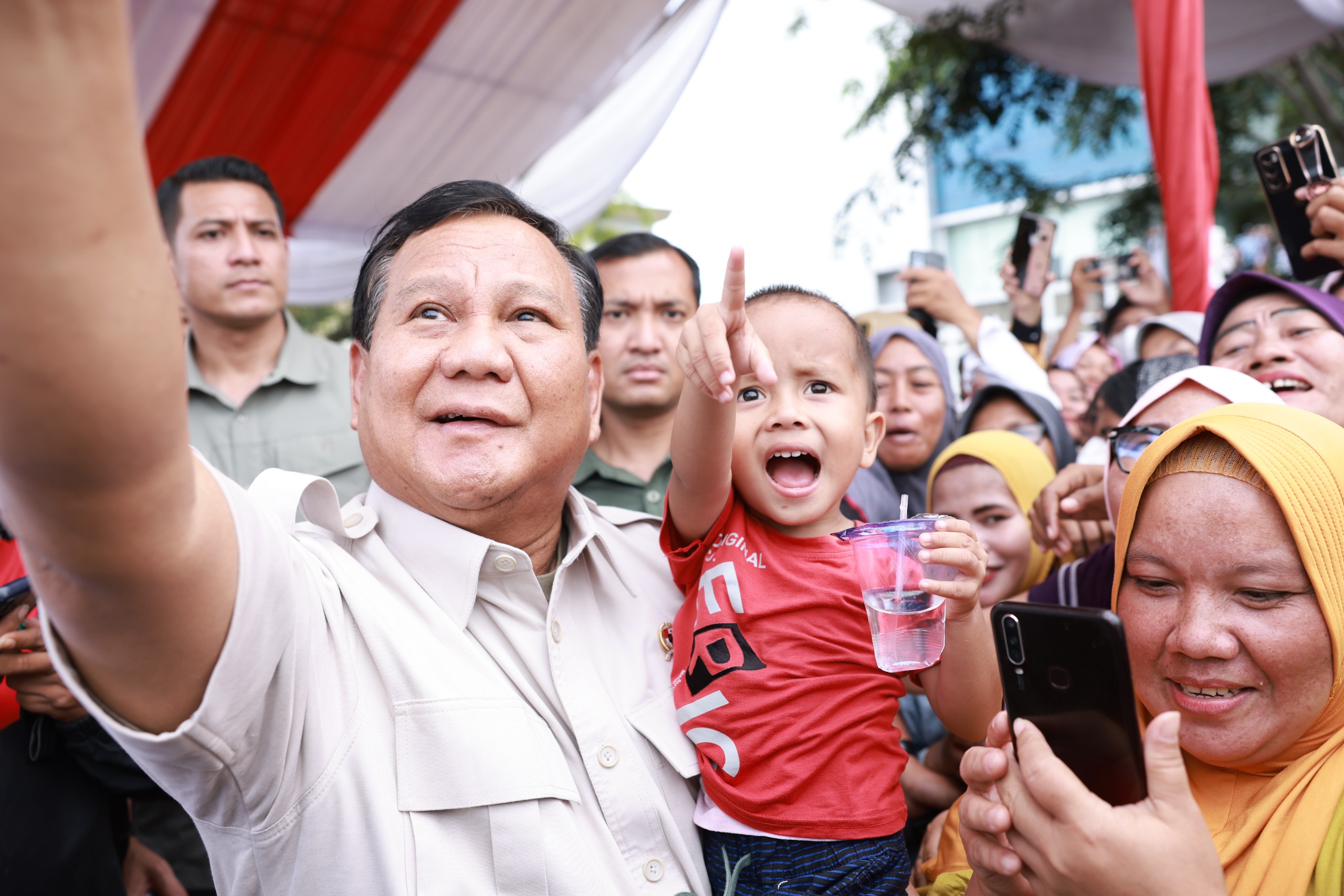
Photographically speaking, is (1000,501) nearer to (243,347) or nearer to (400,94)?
(243,347)

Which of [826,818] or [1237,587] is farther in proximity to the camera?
[826,818]

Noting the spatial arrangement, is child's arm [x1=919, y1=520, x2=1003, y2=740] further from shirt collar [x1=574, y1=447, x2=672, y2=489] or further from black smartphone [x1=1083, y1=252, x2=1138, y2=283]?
black smartphone [x1=1083, y1=252, x2=1138, y2=283]

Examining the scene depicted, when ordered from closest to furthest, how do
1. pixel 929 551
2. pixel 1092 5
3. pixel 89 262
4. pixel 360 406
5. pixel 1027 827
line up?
pixel 89 262, pixel 1027 827, pixel 929 551, pixel 360 406, pixel 1092 5

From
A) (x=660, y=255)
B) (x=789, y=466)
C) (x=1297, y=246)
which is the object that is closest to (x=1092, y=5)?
(x=1297, y=246)

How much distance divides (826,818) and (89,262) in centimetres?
155

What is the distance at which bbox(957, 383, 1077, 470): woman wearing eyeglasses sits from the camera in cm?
351

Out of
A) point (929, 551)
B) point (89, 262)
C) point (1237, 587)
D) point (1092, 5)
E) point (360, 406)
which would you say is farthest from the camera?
point (1092, 5)

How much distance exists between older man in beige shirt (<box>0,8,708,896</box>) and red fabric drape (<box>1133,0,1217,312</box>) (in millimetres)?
3551

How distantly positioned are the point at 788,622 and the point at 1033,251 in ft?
11.2

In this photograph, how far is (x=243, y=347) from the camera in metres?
3.61

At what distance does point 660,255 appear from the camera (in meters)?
3.45

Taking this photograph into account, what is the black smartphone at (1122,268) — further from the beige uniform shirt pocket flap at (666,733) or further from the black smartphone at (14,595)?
the black smartphone at (14,595)

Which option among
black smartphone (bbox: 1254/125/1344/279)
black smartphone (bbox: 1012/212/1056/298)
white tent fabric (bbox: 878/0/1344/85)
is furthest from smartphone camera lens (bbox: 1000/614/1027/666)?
white tent fabric (bbox: 878/0/1344/85)

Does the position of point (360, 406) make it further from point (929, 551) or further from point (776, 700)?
point (929, 551)
